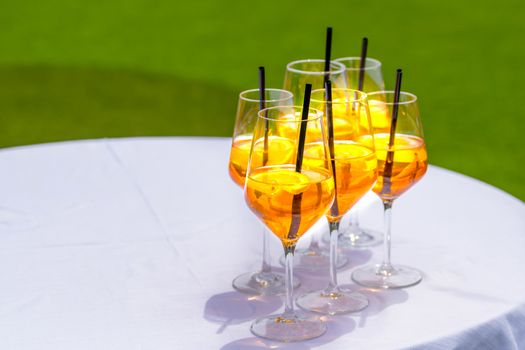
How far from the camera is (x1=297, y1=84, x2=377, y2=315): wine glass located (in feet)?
5.19

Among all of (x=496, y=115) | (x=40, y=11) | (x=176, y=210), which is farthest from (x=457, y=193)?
(x=40, y=11)

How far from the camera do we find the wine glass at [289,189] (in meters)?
1.46

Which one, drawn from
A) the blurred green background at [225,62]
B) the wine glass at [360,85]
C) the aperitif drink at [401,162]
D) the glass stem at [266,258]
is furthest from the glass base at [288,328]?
the blurred green background at [225,62]

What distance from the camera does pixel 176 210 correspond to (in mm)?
2090

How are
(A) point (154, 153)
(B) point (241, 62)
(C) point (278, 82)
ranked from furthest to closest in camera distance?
1. (B) point (241, 62)
2. (C) point (278, 82)
3. (A) point (154, 153)

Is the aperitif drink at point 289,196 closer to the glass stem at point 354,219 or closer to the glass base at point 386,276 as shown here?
the glass base at point 386,276

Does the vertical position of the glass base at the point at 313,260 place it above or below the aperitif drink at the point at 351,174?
below

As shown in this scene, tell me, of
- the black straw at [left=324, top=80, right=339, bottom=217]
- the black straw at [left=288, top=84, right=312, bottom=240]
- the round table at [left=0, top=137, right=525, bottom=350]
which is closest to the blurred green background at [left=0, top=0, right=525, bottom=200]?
the round table at [left=0, top=137, right=525, bottom=350]

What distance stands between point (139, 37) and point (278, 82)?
75.9 inches

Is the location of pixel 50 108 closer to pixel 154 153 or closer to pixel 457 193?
pixel 154 153

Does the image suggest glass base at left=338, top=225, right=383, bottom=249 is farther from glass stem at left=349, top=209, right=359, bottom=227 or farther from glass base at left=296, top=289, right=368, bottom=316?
glass base at left=296, top=289, right=368, bottom=316

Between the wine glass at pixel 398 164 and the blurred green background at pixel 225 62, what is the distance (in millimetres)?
3712

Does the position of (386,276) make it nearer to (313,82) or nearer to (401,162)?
(401,162)

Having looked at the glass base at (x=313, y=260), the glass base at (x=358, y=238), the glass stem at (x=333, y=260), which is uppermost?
the glass stem at (x=333, y=260)
